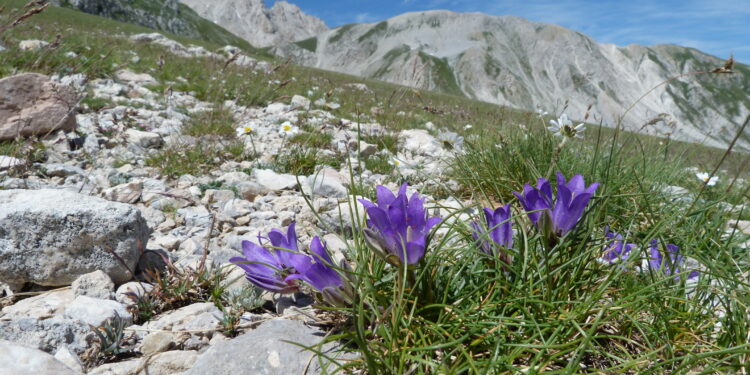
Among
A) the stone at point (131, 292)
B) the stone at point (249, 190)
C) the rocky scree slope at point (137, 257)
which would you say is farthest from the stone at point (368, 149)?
the stone at point (131, 292)

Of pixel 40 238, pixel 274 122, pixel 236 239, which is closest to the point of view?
pixel 40 238

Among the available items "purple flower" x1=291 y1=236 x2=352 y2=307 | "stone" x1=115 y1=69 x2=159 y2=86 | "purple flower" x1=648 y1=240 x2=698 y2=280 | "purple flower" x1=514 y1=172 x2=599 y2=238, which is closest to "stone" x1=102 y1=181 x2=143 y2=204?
"purple flower" x1=291 y1=236 x2=352 y2=307

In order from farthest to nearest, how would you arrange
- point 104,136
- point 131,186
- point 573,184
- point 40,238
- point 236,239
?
point 104,136
point 131,186
point 236,239
point 40,238
point 573,184

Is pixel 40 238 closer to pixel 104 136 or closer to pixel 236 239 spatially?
pixel 236 239

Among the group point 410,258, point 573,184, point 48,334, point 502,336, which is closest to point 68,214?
point 48,334

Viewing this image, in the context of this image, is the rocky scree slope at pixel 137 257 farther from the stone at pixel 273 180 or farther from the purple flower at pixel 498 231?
the purple flower at pixel 498 231

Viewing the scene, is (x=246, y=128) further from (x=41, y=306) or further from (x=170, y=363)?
(x=170, y=363)

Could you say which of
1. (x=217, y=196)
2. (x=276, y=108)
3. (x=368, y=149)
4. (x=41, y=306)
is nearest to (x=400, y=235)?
(x=41, y=306)
